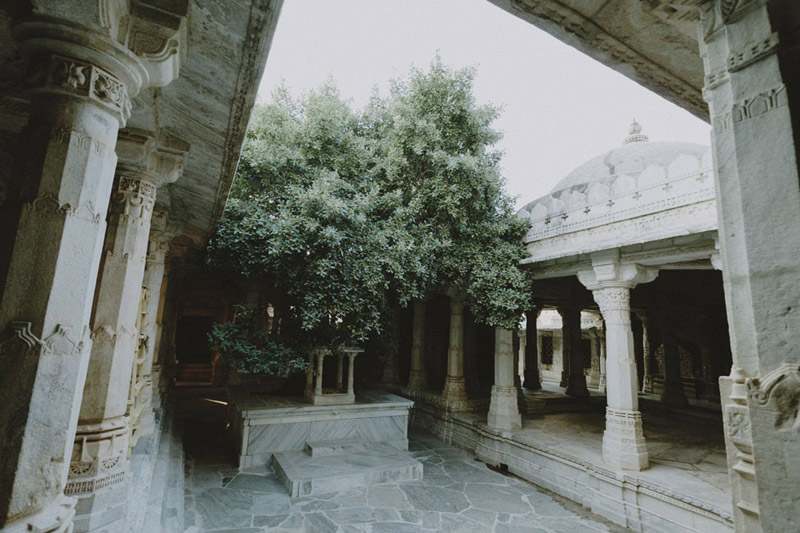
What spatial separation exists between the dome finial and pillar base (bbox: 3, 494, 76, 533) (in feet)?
48.3

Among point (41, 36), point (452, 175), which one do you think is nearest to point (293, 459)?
point (452, 175)

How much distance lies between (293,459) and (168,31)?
6.88m

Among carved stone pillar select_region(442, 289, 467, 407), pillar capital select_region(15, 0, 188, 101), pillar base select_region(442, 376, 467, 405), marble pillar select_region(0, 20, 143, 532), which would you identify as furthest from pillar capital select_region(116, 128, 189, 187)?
pillar base select_region(442, 376, 467, 405)

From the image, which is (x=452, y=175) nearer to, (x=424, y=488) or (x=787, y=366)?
(x=424, y=488)

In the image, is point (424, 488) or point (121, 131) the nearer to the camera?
point (121, 131)

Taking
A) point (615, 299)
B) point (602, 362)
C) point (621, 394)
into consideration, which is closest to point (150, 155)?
point (615, 299)

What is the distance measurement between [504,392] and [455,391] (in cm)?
198

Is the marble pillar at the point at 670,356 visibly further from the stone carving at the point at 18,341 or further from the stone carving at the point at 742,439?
the stone carving at the point at 18,341

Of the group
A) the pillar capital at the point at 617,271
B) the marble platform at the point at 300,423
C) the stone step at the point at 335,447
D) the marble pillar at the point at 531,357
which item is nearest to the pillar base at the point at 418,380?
the marble platform at the point at 300,423

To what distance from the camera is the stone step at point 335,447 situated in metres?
7.39

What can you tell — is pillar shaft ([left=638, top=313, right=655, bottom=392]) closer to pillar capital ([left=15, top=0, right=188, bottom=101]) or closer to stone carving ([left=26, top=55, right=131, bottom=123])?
pillar capital ([left=15, top=0, right=188, bottom=101])

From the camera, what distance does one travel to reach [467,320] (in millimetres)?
14852

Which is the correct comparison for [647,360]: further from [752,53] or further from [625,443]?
[752,53]

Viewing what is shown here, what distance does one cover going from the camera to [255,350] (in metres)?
7.86
